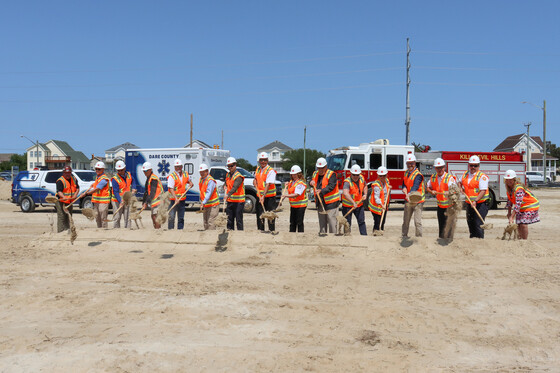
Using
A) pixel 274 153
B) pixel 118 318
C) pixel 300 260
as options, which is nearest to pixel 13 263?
pixel 118 318

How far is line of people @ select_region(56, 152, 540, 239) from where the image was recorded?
A: 9.21 meters

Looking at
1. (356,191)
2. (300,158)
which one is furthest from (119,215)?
(300,158)

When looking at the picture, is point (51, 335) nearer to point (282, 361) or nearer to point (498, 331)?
point (282, 361)

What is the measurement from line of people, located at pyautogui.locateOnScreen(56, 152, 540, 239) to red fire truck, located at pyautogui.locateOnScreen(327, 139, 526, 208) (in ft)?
31.9

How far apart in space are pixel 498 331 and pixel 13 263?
748 centimetres

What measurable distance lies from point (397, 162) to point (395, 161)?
103mm

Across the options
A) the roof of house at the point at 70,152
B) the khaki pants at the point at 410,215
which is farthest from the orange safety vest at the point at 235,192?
the roof of house at the point at 70,152

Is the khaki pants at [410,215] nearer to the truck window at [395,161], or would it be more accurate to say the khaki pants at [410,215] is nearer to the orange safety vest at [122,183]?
the orange safety vest at [122,183]

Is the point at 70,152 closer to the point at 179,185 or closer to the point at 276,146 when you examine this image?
the point at 276,146

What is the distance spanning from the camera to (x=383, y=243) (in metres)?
8.88

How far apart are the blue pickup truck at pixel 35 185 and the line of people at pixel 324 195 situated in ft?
32.1

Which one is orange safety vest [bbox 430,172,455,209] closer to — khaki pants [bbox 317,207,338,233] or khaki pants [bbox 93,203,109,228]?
khaki pants [bbox 317,207,338,233]

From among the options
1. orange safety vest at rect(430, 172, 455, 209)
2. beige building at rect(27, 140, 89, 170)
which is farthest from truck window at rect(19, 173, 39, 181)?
beige building at rect(27, 140, 89, 170)

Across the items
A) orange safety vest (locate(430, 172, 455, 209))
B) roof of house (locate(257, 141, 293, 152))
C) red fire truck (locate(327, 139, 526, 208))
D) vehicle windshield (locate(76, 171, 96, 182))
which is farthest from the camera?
roof of house (locate(257, 141, 293, 152))
